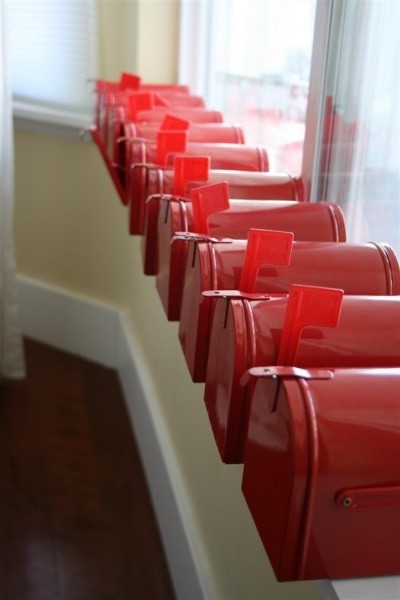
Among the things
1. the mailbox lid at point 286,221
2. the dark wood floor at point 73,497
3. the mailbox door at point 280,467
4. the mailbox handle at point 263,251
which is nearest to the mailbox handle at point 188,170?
the mailbox lid at point 286,221

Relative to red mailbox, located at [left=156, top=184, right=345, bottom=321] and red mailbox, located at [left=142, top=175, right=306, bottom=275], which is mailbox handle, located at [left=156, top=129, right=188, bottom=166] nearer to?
red mailbox, located at [left=142, top=175, right=306, bottom=275]

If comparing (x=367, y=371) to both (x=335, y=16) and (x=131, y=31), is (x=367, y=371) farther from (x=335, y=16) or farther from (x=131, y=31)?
(x=131, y=31)

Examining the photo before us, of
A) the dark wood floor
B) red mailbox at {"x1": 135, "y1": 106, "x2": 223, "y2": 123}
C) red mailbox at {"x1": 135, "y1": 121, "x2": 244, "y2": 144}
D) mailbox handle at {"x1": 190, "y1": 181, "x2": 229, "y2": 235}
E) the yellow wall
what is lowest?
the dark wood floor

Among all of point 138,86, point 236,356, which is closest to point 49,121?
point 138,86

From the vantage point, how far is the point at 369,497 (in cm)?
66

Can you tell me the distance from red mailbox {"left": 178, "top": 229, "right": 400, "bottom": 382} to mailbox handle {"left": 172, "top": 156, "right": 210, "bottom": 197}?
0.26m

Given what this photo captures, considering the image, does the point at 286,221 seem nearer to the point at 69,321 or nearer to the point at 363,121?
the point at 363,121

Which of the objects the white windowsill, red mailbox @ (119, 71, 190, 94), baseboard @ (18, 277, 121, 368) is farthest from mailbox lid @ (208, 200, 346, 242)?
baseboard @ (18, 277, 121, 368)

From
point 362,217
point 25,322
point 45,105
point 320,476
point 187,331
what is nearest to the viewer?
point 320,476

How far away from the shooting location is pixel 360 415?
0.67m

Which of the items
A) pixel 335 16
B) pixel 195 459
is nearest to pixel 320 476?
pixel 335 16

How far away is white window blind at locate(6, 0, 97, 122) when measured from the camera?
2.59m

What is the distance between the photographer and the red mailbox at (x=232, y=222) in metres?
1.08

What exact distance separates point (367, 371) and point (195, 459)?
1041 millimetres
